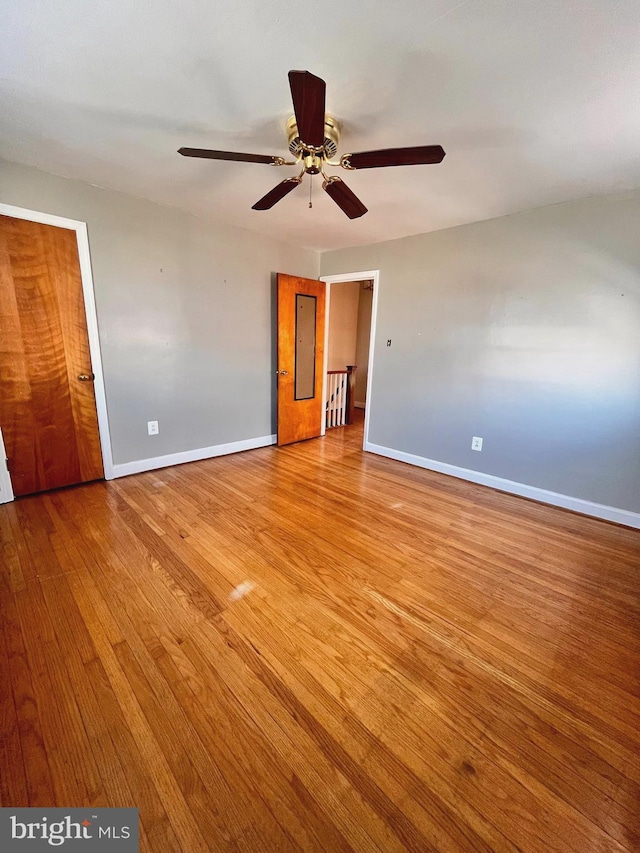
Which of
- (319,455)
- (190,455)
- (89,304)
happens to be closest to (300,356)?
(319,455)

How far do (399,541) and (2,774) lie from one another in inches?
77.0

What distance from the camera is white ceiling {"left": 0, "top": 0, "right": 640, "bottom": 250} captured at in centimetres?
116

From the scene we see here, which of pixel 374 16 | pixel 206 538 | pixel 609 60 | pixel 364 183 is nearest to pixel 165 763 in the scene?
pixel 206 538

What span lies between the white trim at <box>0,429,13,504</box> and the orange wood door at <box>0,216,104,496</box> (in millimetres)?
29

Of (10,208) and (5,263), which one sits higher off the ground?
(10,208)

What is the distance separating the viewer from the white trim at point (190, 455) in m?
3.12

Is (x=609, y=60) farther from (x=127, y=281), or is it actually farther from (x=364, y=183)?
(x=127, y=281)

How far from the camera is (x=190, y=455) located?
11.5 feet

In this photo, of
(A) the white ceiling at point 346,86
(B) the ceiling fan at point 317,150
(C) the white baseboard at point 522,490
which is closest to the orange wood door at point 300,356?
(C) the white baseboard at point 522,490

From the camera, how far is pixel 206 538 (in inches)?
86.0

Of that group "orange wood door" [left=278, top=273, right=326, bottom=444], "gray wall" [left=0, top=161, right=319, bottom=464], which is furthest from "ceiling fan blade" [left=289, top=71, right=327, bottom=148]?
"orange wood door" [left=278, top=273, right=326, bottom=444]

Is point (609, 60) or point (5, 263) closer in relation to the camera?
point (609, 60)

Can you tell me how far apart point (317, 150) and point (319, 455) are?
2855 millimetres

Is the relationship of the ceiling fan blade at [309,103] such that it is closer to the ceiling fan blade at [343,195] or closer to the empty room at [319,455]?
the empty room at [319,455]
